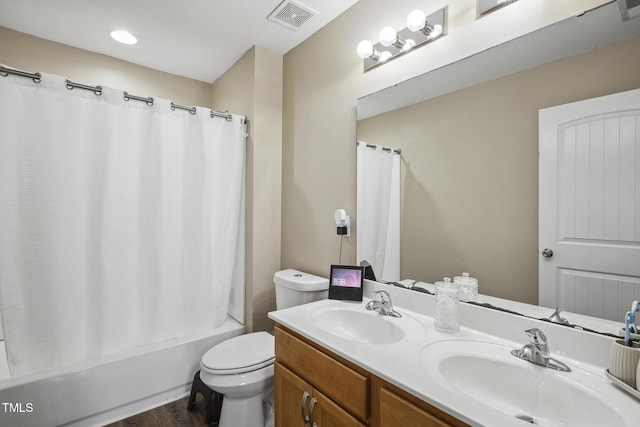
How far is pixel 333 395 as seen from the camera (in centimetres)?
109

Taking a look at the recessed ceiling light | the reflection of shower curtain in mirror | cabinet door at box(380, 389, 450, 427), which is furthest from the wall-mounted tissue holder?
the recessed ceiling light

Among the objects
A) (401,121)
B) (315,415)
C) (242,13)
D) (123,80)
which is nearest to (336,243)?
(401,121)

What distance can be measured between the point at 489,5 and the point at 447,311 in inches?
→ 48.0

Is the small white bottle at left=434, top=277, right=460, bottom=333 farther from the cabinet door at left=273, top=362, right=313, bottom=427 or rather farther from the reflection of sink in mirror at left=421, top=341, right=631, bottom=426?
the cabinet door at left=273, top=362, right=313, bottom=427

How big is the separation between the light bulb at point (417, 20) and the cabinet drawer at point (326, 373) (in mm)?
1417

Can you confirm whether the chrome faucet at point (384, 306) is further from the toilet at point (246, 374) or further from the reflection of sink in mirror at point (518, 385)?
the toilet at point (246, 374)

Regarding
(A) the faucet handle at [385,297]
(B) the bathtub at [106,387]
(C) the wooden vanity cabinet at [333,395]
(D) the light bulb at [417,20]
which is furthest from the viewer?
(B) the bathtub at [106,387]

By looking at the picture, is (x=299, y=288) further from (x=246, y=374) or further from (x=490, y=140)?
(x=490, y=140)

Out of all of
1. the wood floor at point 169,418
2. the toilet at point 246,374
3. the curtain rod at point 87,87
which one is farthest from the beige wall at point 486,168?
the wood floor at point 169,418

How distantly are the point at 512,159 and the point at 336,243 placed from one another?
1.05m

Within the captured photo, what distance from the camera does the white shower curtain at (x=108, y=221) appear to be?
1.59 m

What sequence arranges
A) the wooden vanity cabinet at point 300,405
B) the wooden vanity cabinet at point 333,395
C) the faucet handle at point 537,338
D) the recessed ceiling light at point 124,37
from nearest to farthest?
the wooden vanity cabinet at point 333,395, the faucet handle at point 537,338, the wooden vanity cabinet at point 300,405, the recessed ceiling light at point 124,37

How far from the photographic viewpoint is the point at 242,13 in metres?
1.87

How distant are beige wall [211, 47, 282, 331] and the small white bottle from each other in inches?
53.5
